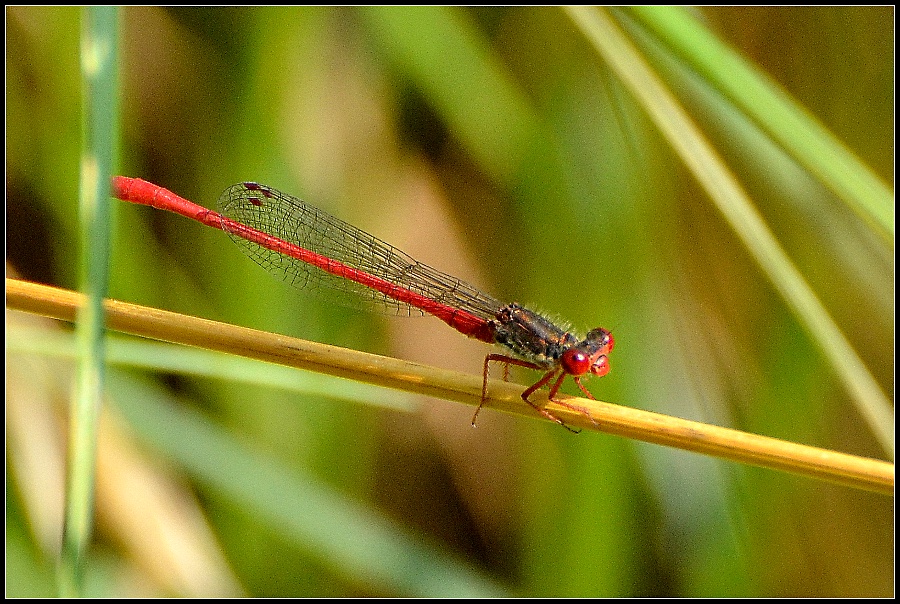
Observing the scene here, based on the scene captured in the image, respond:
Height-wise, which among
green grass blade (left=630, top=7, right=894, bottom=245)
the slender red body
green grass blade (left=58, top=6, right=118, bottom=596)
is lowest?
green grass blade (left=58, top=6, right=118, bottom=596)

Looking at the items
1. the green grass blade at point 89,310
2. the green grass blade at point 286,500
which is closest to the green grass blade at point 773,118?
the green grass blade at point 89,310

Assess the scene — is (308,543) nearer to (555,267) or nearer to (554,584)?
(554,584)

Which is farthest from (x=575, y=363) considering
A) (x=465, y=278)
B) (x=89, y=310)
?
(x=89, y=310)

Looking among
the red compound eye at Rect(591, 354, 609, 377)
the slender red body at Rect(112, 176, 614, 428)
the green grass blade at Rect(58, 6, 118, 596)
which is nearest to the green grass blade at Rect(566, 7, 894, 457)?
the red compound eye at Rect(591, 354, 609, 377)

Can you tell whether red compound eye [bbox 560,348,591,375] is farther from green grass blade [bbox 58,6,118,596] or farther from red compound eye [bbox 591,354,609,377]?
green grass blade [bbox 58,6,118,596]

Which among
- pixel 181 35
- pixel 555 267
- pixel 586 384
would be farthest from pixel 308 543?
pixel 181 35

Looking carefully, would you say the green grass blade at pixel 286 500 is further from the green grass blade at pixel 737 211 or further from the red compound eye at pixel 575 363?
the green grass blade at pixel 737 211
